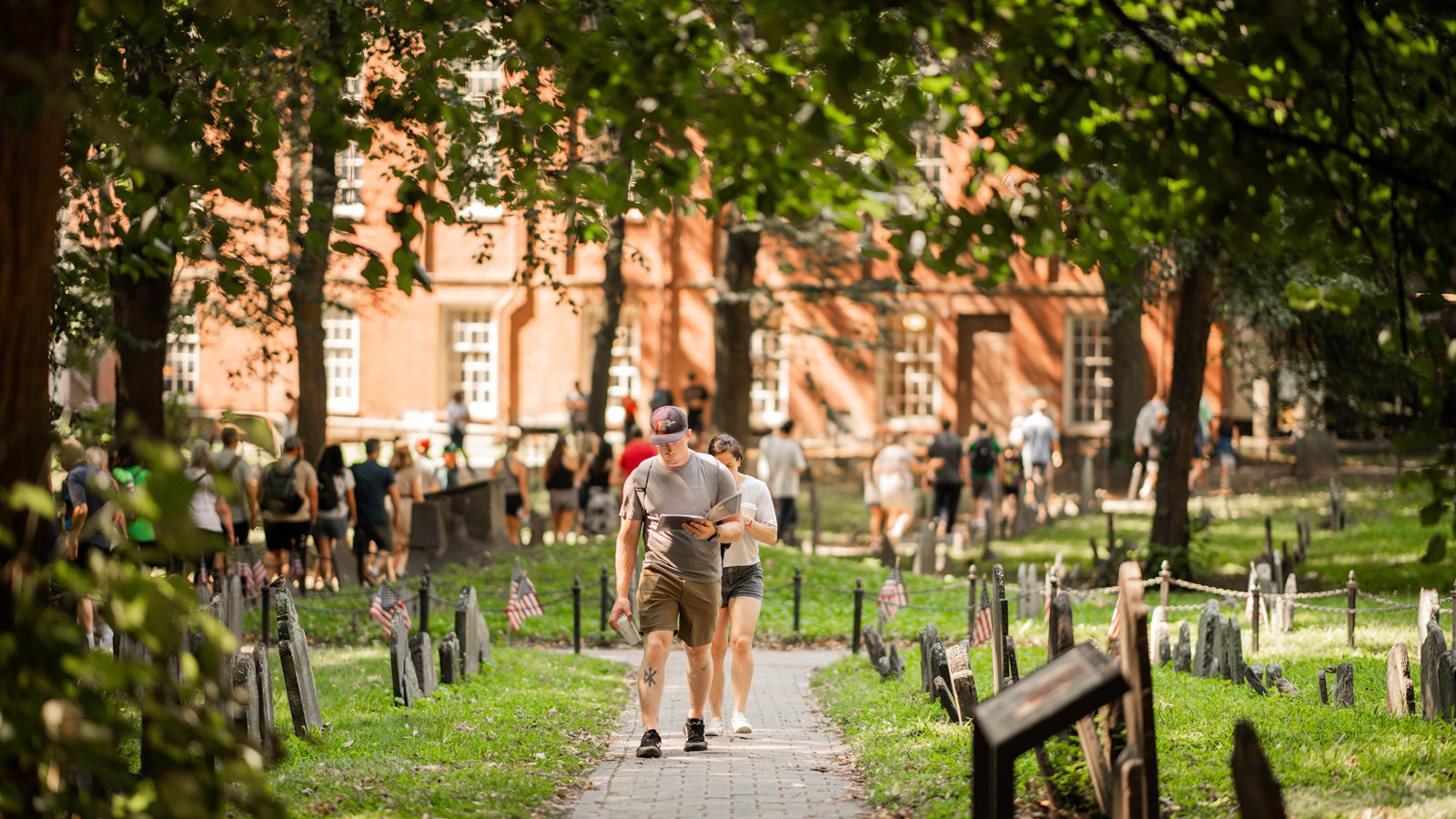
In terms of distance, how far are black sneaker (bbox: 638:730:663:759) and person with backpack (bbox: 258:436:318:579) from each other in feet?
28.0

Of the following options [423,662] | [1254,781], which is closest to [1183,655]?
[423,662]

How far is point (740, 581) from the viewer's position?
1051 cm

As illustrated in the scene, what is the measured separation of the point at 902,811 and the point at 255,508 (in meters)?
11.2

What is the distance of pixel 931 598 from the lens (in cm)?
1927

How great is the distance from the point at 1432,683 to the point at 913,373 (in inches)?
1313

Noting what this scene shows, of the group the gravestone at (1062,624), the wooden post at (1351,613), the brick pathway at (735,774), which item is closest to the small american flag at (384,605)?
the brick pathway at (735,774)

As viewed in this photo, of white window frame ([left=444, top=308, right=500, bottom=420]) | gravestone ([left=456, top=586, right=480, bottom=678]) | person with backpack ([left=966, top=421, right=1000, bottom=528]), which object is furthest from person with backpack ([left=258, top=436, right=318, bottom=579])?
white window frame ([left=444, top=308, right=500, bottom=420])

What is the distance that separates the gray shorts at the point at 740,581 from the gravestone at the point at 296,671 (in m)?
2.58

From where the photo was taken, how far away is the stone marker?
33.9 feet

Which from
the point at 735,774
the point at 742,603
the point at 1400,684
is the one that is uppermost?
the point at 742,603

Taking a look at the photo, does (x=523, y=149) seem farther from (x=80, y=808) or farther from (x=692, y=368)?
(x=692, y=368)

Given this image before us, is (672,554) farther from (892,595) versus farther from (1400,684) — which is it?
(892,595)

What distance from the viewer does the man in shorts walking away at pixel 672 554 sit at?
9625 mm

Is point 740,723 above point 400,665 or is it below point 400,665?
below
